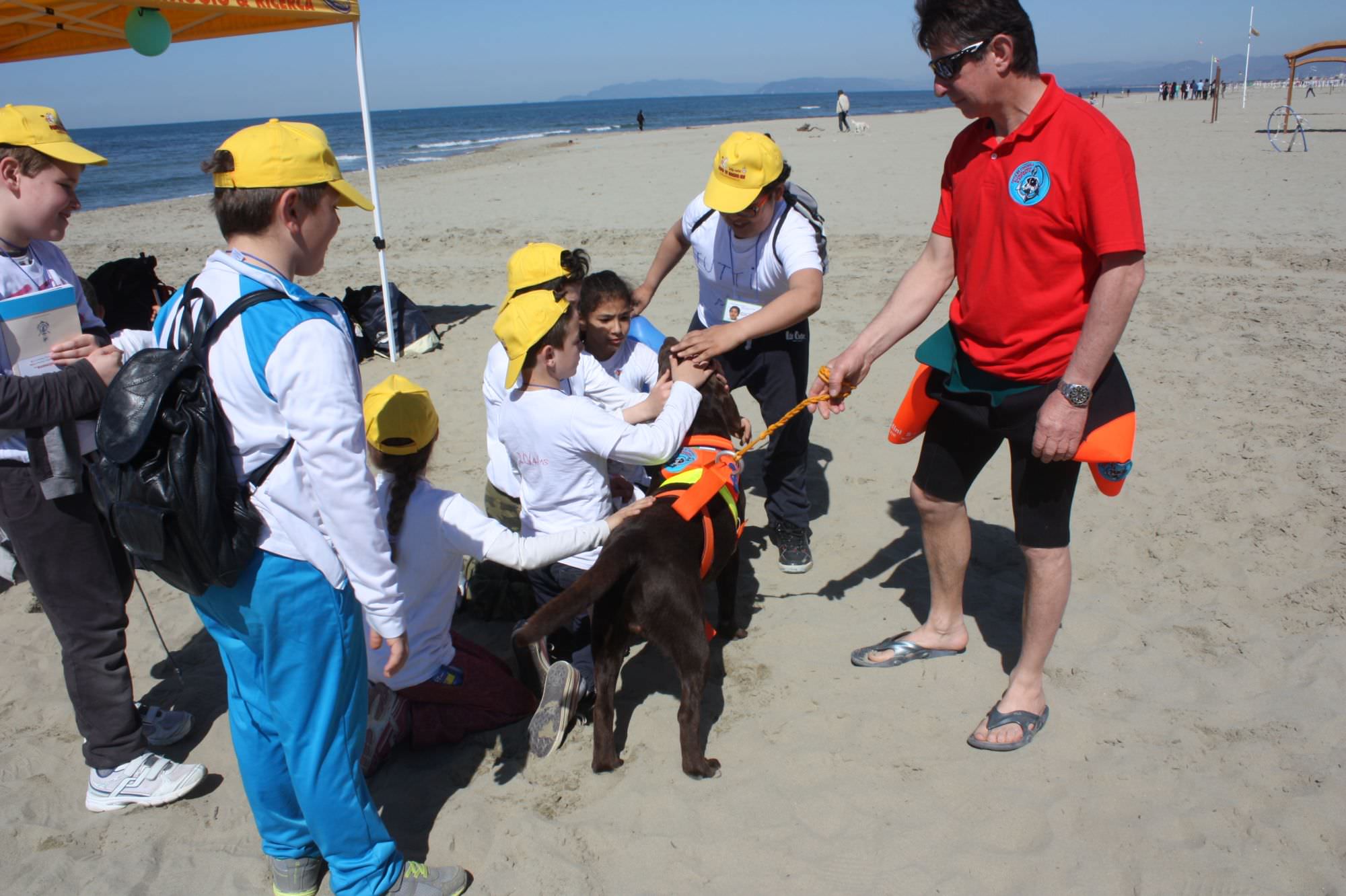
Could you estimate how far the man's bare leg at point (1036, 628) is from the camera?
3.00 m

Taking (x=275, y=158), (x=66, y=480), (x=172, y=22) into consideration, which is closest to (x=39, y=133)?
(x=66, y=480)

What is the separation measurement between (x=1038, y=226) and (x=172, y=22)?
23.7 feet

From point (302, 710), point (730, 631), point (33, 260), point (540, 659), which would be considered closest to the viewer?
point (302, 710)

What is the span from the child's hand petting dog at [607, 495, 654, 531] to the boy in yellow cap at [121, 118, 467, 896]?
36.7 inches

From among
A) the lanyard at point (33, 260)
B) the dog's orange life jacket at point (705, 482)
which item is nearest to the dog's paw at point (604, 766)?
the dog's orange life jacket at point (705, 482)

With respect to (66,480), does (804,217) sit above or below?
above

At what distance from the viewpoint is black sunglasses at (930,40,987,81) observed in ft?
8.54

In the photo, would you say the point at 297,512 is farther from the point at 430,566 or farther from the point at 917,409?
the point at 917,409

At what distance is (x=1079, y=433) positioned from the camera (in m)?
2.68

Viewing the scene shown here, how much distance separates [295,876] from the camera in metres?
2.57

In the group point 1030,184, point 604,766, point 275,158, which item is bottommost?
point 604,766

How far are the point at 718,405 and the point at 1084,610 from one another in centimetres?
189

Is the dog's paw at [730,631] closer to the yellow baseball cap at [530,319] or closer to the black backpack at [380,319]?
the yellow baseball cap at [530,319]

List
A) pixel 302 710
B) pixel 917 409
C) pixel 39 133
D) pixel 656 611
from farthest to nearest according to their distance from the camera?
pixel 917 409 < pixel 656 611 < pixel 39 133 < pixel 302 710
